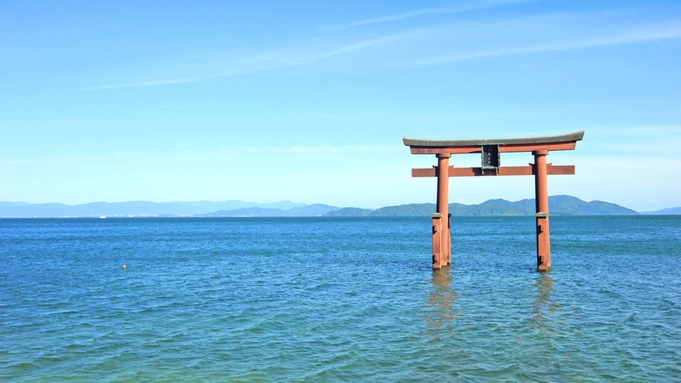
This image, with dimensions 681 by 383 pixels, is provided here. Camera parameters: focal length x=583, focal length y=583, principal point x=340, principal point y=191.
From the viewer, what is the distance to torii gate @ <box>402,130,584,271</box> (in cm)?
2708

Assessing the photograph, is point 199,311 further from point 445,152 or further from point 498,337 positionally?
point 445,152

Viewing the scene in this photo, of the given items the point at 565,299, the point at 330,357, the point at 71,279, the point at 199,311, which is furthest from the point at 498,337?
the point at 71,279

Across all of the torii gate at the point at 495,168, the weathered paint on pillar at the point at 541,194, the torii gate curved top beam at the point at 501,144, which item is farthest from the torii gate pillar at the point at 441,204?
the weathered paint on pillar at the point at 541,194

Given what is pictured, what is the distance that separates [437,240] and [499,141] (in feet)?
18.5

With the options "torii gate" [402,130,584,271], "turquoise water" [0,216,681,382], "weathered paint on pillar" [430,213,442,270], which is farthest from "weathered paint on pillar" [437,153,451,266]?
"turquoise water" [0,216,681,382]

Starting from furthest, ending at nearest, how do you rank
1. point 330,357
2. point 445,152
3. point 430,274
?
1. point 430,274
2. point 445,152
3. point 330,357

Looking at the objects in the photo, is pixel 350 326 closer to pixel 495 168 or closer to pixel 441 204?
pixel 441 204

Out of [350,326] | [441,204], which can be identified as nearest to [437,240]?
[441,204]

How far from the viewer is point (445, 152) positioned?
28469 millimetres

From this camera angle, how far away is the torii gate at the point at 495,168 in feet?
88.8

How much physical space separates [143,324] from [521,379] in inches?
467

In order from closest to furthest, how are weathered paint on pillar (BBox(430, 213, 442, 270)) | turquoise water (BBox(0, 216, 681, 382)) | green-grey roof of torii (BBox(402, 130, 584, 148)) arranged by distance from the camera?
turquoise water (BBox(0, 216, 681, 382))
green-grey roof of torii (BBox(402, 130, 584, 148))
weathered paint on pillar (BBox(430, 213, 442, 270))

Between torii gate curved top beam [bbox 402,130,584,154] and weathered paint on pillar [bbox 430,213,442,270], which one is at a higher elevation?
torii gate curved top beam [bbox 402,130,584,154]

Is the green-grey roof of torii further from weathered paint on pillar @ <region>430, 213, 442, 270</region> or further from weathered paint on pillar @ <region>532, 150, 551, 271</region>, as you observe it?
weathered paint on pillar @ <region>430, 213, 442, 270</region>
